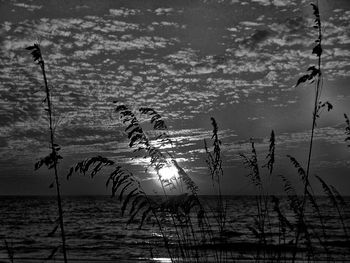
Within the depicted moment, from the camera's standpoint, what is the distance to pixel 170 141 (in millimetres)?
6758

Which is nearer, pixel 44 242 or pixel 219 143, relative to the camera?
pixel 219 143

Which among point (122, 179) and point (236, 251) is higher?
point (122, 179)

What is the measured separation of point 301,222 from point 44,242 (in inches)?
1033

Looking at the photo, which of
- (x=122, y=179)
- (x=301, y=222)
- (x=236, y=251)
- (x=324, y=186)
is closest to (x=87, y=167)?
(x=122, y=179)

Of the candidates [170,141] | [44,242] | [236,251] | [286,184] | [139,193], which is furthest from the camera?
[44,242]

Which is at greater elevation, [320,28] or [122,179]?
[320,28]

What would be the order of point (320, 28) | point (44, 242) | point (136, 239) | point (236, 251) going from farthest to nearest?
point (136, 239)
point (44, 242)
point (236, 251)
point (320, 28)

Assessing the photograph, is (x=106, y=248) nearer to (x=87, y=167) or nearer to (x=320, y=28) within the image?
(x=87, y=167)

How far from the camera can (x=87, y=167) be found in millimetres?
4977

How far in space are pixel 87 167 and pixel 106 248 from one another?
859 inches

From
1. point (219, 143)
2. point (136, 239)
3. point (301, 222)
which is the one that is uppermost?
point (219, 143)

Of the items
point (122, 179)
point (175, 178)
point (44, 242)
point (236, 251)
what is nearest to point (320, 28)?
point (122, 179)

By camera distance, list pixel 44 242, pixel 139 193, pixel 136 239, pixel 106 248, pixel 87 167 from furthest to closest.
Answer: pixel 136 239 → pixel 44 242 → pixel 106 248 → pixel 139 193 → pixel 87 167

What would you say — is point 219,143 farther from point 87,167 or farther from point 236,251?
point 236,251
